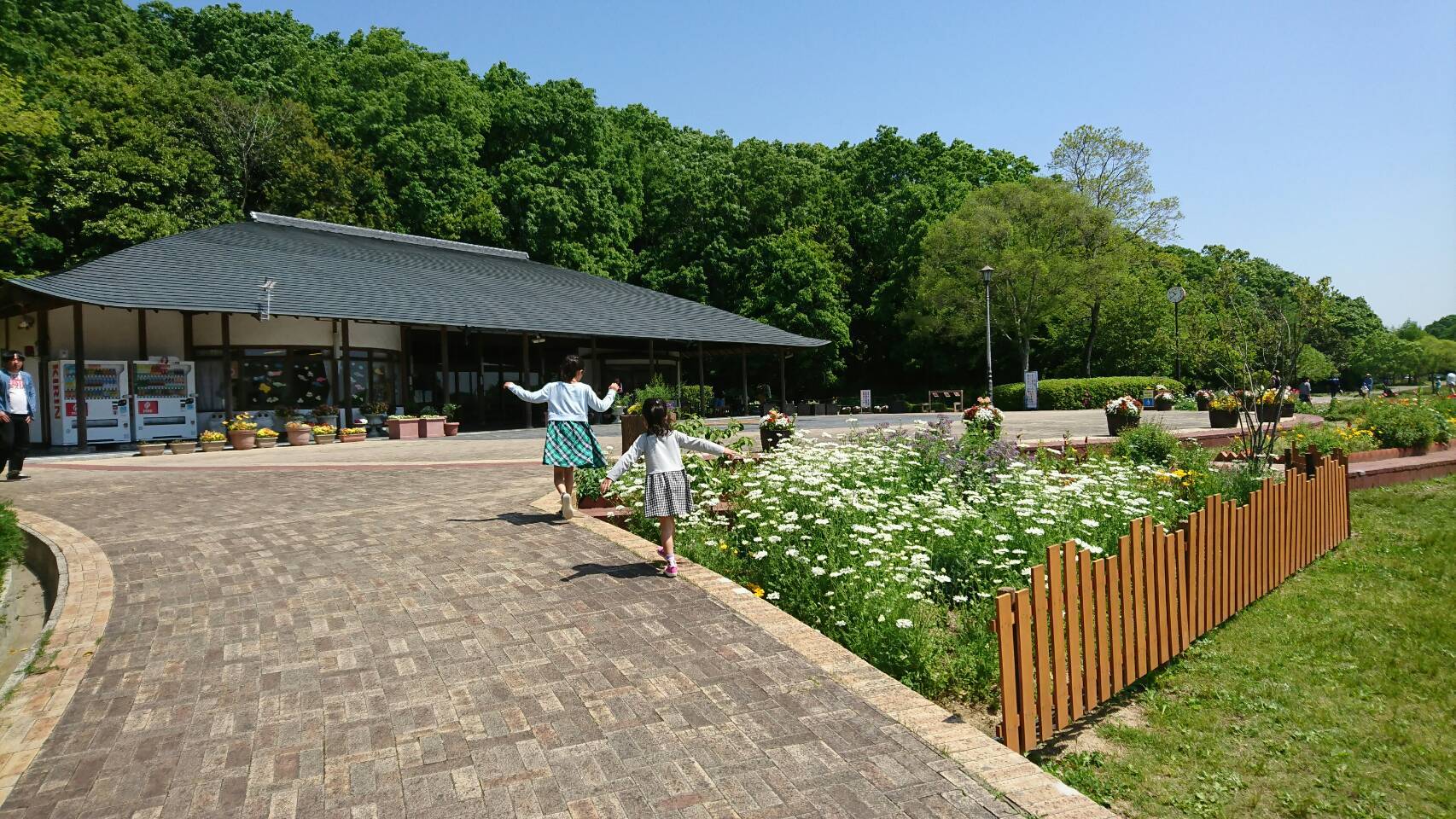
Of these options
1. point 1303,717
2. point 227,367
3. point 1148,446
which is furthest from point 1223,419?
point 227,367

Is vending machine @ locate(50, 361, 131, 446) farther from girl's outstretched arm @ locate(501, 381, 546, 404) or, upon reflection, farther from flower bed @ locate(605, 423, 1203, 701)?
flower bed @ locate(605, 423, 1203, 701)

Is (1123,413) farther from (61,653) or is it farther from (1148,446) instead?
(61,653)

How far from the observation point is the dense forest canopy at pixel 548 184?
32594mm

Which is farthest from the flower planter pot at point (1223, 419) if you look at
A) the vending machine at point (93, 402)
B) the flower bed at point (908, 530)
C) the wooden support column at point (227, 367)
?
the vending machine at point (93, 402)

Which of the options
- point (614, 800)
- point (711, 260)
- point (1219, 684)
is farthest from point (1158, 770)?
point (711, 260)

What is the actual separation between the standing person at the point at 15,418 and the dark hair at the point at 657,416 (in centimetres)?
1072

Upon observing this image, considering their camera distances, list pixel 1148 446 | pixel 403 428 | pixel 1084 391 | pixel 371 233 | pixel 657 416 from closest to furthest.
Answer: pixel 657 416 < pixel 1148 446 < pixel 403 428 < pixel 371 233 < pixel 1084 391

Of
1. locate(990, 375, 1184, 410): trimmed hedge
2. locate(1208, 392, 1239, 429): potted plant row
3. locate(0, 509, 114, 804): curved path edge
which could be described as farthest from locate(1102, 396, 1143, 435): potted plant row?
locate(990, 375, 1184, 410): trimmed hedge

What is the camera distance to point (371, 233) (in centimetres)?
3138

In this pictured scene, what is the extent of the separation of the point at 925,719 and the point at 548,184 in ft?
138

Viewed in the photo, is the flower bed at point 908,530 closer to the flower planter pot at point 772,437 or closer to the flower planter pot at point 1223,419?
the flower planter pot at point 772,437

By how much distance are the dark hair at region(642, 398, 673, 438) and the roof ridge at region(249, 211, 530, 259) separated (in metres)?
27.4

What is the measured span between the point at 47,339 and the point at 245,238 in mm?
7098

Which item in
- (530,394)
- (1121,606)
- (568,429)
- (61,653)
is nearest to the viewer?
(1121,606)
